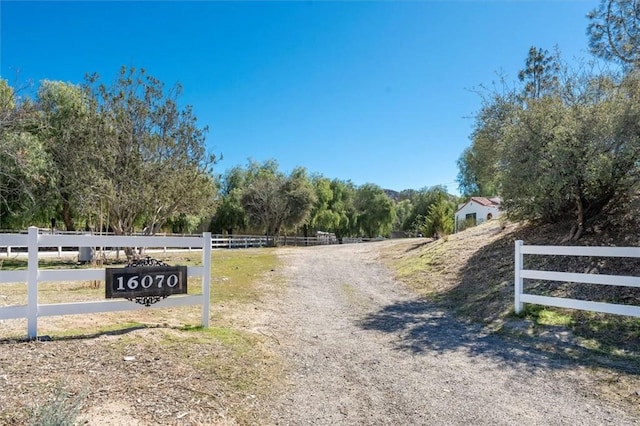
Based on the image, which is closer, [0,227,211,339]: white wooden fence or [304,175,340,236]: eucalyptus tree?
[0,227,211,339]: white wooden fence

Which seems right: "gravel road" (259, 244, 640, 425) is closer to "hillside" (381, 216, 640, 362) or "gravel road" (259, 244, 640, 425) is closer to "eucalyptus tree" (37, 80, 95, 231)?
"hillside" (381, 216, 640, 362)

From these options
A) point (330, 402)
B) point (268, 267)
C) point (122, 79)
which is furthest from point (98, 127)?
point (330, 402)

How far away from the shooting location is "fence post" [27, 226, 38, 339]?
4461 millimetres

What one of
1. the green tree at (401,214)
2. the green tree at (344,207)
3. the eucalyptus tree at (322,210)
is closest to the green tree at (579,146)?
the eucalyptus tree at (322,210)

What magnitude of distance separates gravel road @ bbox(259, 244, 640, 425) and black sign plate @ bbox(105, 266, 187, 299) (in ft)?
5.00

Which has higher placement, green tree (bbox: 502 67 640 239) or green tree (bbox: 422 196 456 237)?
green tree (bbox: 502 67 640 239)

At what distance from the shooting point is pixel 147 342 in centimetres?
464

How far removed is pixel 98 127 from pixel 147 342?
14203 mm

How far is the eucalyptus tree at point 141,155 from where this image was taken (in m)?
16.2

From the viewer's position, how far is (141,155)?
16938 mm

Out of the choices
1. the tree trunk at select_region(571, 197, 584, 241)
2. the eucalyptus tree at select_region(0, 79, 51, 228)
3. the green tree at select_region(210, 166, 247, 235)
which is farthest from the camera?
the green tree at select_region(210, 166, 247, 235)

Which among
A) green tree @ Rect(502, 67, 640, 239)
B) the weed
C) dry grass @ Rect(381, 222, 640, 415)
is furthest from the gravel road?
green tree @ Rect(502, 67, 640, 239)

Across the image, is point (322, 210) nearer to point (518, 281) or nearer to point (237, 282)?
point (237, 282)

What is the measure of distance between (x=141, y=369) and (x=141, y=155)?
14.7 meters
